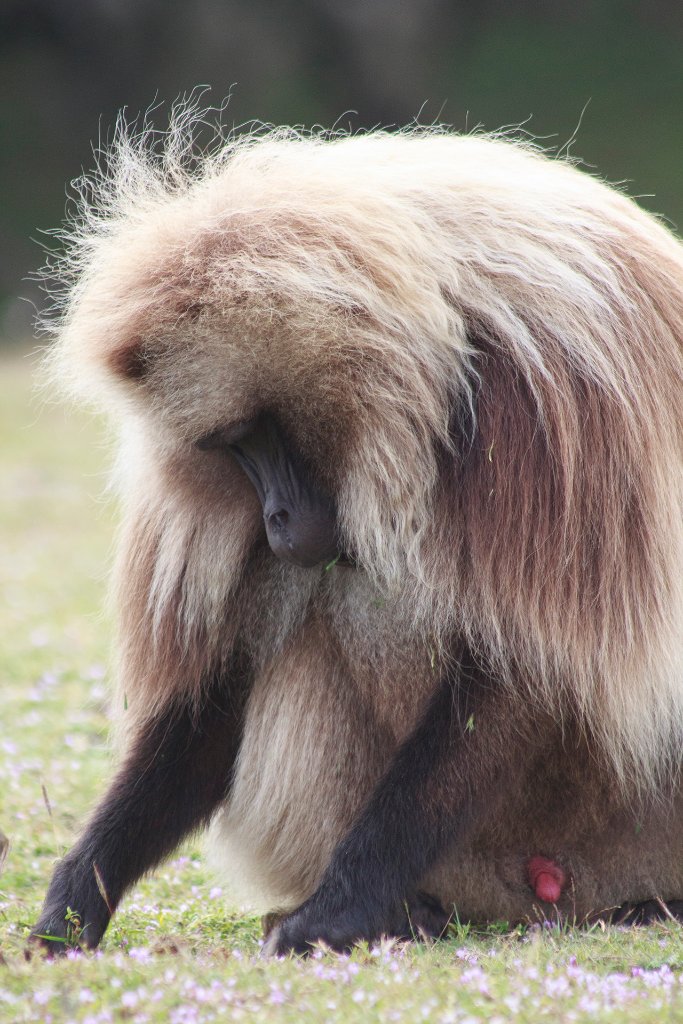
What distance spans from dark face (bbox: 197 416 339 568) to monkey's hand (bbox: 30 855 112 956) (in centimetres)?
83

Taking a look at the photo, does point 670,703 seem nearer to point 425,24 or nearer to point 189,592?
point 189,592

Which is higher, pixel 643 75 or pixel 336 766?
pixel 643 75

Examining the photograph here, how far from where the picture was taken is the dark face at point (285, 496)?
278cm

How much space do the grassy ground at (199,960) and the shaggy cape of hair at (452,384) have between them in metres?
0.56

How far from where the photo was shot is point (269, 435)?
9.18ft

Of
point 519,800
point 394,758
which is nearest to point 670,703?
point 519,800

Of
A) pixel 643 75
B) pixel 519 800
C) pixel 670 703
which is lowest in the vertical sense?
pixel 519 800

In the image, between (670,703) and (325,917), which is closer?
(325,917)

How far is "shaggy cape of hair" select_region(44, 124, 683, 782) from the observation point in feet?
8.76

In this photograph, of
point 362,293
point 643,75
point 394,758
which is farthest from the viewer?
point 643,75

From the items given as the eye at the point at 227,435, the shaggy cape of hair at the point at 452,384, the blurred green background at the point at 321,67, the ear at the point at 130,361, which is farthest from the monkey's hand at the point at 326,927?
the blurred green background at the point at 321,67

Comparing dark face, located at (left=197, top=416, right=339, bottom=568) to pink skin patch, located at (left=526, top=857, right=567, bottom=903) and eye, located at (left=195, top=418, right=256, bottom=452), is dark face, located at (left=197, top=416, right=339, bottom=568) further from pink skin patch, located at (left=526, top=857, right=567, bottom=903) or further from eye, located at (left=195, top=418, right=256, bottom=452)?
pink skin patch, located at (left=526, top=857, right=567, bottom=903)

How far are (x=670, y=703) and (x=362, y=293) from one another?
1.09 m

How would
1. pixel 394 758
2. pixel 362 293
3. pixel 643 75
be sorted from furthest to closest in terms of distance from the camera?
pixel 643 75 < pixel 394 758 < pixel 362 293
